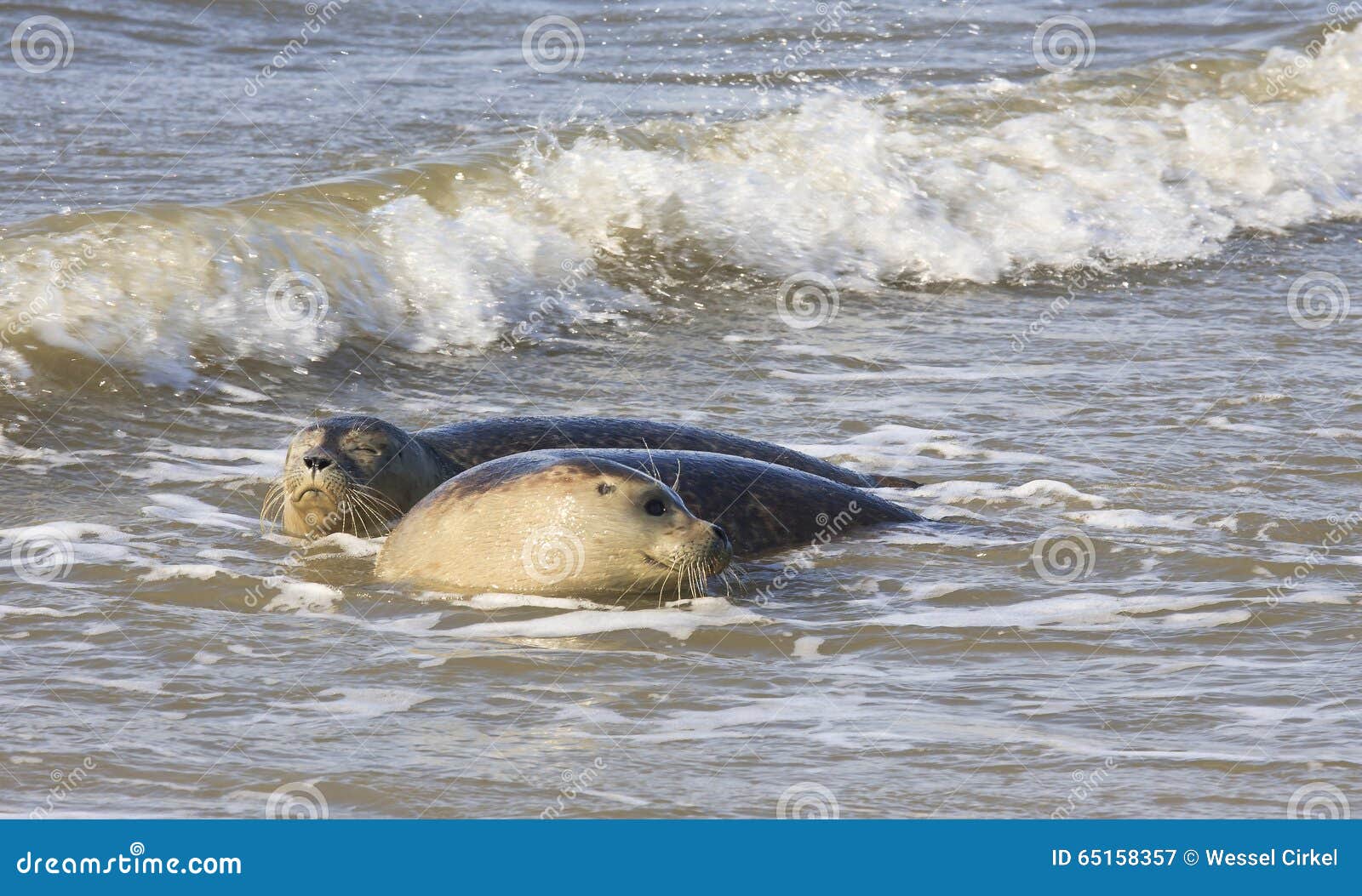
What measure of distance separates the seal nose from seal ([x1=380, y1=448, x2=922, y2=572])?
16.5 inches

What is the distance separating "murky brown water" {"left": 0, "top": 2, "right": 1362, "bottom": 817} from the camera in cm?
464

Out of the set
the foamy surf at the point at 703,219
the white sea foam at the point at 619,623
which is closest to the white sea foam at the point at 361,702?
the white sea foam at the point at 619,623

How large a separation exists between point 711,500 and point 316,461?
1.41m

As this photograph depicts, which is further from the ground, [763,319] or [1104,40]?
[1104,40]

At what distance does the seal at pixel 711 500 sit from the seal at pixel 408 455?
319 millimetres

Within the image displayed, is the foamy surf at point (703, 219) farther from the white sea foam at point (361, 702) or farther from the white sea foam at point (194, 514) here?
the white sea foam at point (361, 702)

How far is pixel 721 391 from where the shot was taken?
905 centimetres

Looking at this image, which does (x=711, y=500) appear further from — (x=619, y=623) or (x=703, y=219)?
(x=703, y=219)

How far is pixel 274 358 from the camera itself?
9.38 m

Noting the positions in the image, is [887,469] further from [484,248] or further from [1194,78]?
[1194,78]

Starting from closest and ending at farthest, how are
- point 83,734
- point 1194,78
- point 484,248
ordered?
point 83,734 < point 484,248 < point 1194,78

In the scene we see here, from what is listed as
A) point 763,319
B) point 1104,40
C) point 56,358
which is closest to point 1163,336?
point 763,319

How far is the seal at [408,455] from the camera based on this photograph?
21.4ft

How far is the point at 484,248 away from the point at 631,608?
578 cm
